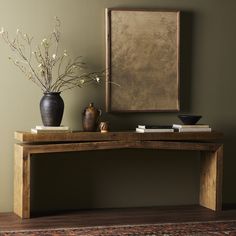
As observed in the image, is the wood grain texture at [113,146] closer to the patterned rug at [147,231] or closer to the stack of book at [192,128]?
the stack of book at [192,128]

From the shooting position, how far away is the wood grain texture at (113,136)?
4809mm

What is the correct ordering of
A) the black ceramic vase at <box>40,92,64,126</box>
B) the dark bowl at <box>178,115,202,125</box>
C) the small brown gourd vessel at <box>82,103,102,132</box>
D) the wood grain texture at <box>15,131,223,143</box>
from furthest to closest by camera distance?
the dark bowl at <box>178,115,202,125</box>, the small brown gourd vessel at <box>82,103,102,132</box>, the black ceramic vase at <box>40,92,64,126</box>, the wood grain texture at <box>15,131,223,143</box>

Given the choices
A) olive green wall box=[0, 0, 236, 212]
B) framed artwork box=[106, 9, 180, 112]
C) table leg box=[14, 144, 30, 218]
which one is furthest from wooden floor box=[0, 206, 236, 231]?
framed artwork box=[106, 9, 180, 112]

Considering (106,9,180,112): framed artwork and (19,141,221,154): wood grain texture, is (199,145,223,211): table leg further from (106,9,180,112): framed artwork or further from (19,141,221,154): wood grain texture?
(106,9,180,112): framed artwork

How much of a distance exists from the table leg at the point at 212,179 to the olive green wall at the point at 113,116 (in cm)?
15

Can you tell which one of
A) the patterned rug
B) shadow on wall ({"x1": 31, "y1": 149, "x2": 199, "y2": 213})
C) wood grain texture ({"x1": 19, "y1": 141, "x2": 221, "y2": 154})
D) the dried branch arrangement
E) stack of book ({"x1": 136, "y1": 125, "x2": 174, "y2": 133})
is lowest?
the patterned rug

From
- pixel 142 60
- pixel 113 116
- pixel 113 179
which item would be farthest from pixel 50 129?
pixel 142 60

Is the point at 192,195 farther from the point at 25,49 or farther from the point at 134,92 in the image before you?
the point at 25,49

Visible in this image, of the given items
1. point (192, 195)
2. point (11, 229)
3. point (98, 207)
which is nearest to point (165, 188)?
point (192, 195)

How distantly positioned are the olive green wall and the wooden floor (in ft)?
0.75

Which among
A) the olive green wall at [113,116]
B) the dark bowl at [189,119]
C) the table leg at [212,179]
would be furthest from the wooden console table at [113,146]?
the olive green wall at [113,116]

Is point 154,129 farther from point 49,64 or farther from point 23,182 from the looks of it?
point 23,182

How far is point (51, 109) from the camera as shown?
16.2 ft

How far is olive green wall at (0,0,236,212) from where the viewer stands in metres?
5.16
